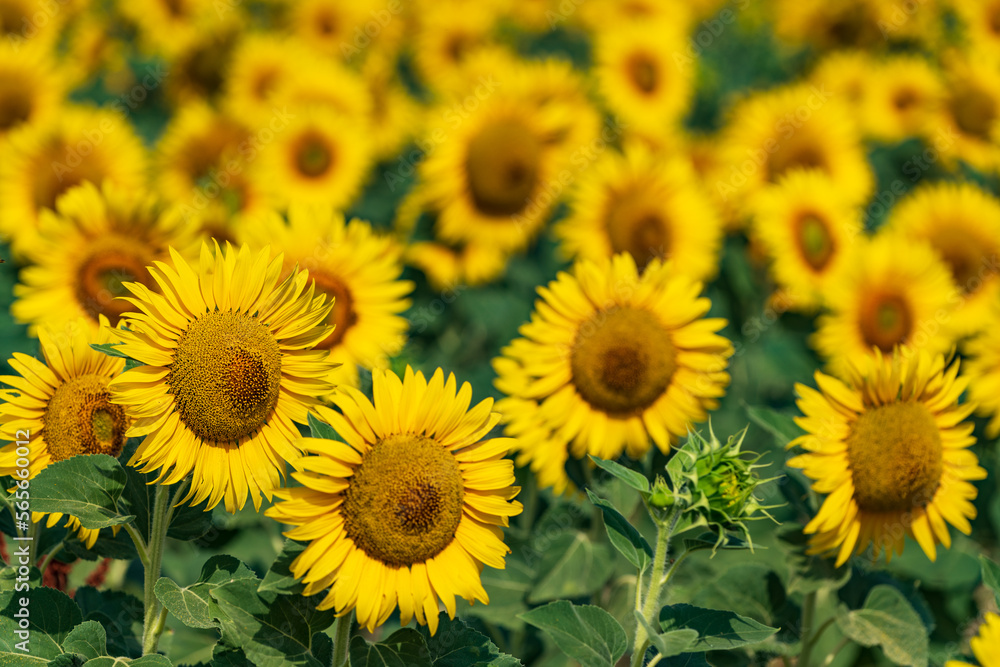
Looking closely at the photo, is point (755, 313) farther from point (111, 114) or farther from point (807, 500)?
point (111, 114)

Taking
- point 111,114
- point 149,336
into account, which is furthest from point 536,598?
point 111,114

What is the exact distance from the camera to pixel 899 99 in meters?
5.89

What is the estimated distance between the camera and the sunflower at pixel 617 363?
8.61ft

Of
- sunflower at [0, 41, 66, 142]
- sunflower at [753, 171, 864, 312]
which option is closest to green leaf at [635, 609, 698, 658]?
sunflower at [753, 171, 864, 312]

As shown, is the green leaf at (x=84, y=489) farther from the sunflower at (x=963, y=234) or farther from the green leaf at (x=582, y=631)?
the sunflower at (x=963, y=234)

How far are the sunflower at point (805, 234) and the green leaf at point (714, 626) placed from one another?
2533mm

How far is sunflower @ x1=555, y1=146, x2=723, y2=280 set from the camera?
4102 mm

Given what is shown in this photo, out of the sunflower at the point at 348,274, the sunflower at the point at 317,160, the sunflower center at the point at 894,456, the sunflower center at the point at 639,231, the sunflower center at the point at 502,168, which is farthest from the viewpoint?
the sunflower at the point at 317,160

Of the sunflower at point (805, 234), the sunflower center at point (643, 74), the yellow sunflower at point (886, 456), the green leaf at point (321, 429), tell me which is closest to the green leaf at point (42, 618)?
the green leaf at point (321, 429)

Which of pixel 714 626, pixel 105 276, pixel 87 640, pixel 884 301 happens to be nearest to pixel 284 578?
pixel 87 640

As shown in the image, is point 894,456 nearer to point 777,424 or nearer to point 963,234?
point 777,424

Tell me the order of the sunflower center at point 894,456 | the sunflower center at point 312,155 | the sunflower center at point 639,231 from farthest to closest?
the sunflower center at point 312,155 < the sunflower center at point 639,231 < the sunflower center at point 894,456

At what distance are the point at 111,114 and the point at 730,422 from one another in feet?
11.1

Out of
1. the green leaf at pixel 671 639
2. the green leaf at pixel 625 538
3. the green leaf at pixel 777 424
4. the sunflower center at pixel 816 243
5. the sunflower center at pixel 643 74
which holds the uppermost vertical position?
the sunflower center at pixel 643 74
